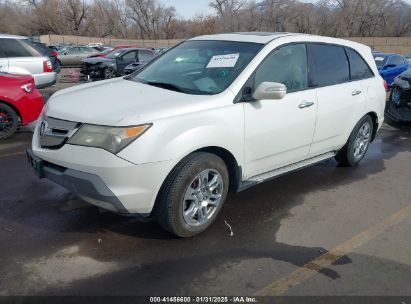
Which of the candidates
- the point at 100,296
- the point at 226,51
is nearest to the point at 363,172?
the point at 226,51

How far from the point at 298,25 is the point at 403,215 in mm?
77144

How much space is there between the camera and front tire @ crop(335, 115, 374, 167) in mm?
5614

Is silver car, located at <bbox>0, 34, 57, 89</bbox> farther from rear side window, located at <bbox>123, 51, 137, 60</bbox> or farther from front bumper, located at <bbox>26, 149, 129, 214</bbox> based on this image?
rear side window, located at <bbox>123, 51, 137, 60</bbox>

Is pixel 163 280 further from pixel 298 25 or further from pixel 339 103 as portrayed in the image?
pixel 298 25

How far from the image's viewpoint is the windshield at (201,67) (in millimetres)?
4031

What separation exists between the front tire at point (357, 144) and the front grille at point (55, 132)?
3.63 metres

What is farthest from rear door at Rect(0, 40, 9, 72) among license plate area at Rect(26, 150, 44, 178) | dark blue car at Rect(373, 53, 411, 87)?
dark blue car at Rect(373, 53, 411, 87)

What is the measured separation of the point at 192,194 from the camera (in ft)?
12.1

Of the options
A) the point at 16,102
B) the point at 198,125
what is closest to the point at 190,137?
the point at 198,125

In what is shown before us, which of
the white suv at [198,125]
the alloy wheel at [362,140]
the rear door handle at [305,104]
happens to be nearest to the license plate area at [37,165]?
the white suv at [198,125]

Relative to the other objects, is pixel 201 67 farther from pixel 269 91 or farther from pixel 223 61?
pixel 269 91

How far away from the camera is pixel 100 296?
297 cm

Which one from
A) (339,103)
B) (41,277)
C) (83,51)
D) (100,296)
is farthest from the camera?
(83,51)

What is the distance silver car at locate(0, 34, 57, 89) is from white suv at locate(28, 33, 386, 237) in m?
6.01
